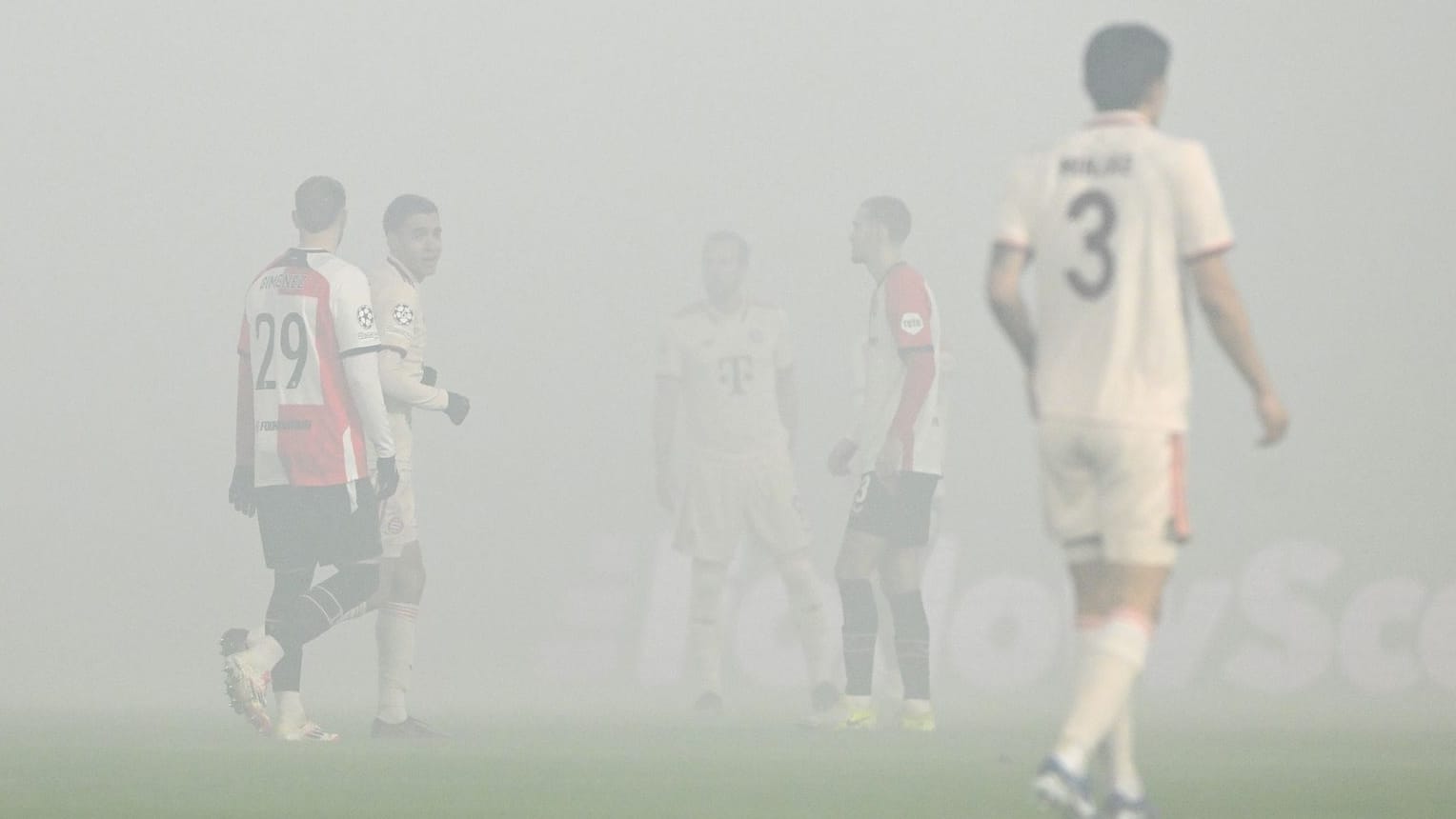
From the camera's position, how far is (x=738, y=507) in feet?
30.8

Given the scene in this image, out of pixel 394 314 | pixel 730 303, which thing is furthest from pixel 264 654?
pixel 730 303

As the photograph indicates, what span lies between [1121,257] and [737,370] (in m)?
5.09

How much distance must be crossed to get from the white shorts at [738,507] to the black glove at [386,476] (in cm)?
235

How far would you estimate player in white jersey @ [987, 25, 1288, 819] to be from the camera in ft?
13.7

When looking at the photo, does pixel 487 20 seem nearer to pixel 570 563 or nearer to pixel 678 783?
pixel 570 563

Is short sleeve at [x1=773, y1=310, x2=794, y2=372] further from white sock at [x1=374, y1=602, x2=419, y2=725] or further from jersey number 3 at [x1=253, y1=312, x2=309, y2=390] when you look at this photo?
jersey number 3 at [x1=253, y1=312, x2=309, y2=390]

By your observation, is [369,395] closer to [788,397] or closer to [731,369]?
[731,369]

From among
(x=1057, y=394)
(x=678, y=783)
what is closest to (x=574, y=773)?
(x=678, y=783)

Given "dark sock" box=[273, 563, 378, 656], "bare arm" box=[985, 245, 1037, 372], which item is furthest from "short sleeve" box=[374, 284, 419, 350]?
"bare arm" box=[985, 245, 1037, 372]

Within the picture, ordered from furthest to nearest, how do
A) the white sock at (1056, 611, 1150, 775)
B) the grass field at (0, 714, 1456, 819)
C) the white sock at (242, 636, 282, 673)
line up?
the white sock at (242, 636, 282, 673)
the grass field at (0, 714, 1456, 819)
the white sock at (1056, 611, 1150, 775)

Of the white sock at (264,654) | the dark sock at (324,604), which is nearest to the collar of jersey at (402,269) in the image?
the dark sock at (324,604)

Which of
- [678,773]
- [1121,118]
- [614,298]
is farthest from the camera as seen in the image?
[614,298]

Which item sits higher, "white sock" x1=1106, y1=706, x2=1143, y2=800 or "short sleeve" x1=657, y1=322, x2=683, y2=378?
"short sleeve" x1=657, y1=322, x2=683, y2=378

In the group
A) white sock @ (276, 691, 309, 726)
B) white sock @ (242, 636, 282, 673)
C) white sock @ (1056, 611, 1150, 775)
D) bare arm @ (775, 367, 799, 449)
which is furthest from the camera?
bare arm @ (775, 367, 799, 449)
